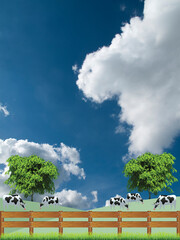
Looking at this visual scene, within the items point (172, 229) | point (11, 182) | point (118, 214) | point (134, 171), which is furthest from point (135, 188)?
point (118, 214)

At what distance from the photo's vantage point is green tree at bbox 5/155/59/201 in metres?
39.5

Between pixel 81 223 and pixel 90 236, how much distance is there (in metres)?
0.79

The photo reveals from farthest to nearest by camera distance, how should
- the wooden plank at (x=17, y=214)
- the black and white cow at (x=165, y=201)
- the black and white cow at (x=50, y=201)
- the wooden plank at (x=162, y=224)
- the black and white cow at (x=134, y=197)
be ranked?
the black and white cow at (x=134, y=197) < the black and white cow at (x=50, y=201) < the black and white cow at (x=165, y=201) < the wooden plank at (x=162, y=224) < the wooden plank at (x=17, y=214)

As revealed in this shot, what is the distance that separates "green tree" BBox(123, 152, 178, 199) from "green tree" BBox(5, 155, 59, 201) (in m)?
10.5

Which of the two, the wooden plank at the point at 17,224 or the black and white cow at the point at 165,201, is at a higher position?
the black and white cow at the point at 165,201

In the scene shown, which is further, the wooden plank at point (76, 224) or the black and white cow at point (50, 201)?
the black and white cow at point (50, 201)

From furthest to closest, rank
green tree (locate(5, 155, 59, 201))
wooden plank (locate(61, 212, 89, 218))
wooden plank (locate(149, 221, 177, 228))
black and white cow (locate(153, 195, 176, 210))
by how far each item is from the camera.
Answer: green tree (locate(5, 155, 59, 201)), black and white cow (locate(153, 195, 176, 210)), wooden plank (locate(149, 221, 177, 228)), wooden plank (locate(61, 212, 89, 218))

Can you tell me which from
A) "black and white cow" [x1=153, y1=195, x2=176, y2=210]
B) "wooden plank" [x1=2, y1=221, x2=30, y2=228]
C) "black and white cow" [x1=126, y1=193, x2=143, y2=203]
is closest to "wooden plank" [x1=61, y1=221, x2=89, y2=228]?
"wooden plank" [x1=2, y1=221, x2=30, y2=228]

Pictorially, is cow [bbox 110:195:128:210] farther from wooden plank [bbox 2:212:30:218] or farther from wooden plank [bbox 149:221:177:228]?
wooden plank [bbox 2:212:30:218]

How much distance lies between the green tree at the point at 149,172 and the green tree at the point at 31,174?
1048cm

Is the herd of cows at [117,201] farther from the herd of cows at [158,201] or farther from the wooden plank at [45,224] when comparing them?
the wooden plank at [45,224]

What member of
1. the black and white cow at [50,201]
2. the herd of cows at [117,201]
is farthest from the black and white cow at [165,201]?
the black and white cow at [50,201]

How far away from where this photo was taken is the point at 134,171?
41.7 m

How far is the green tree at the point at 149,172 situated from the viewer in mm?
40625
